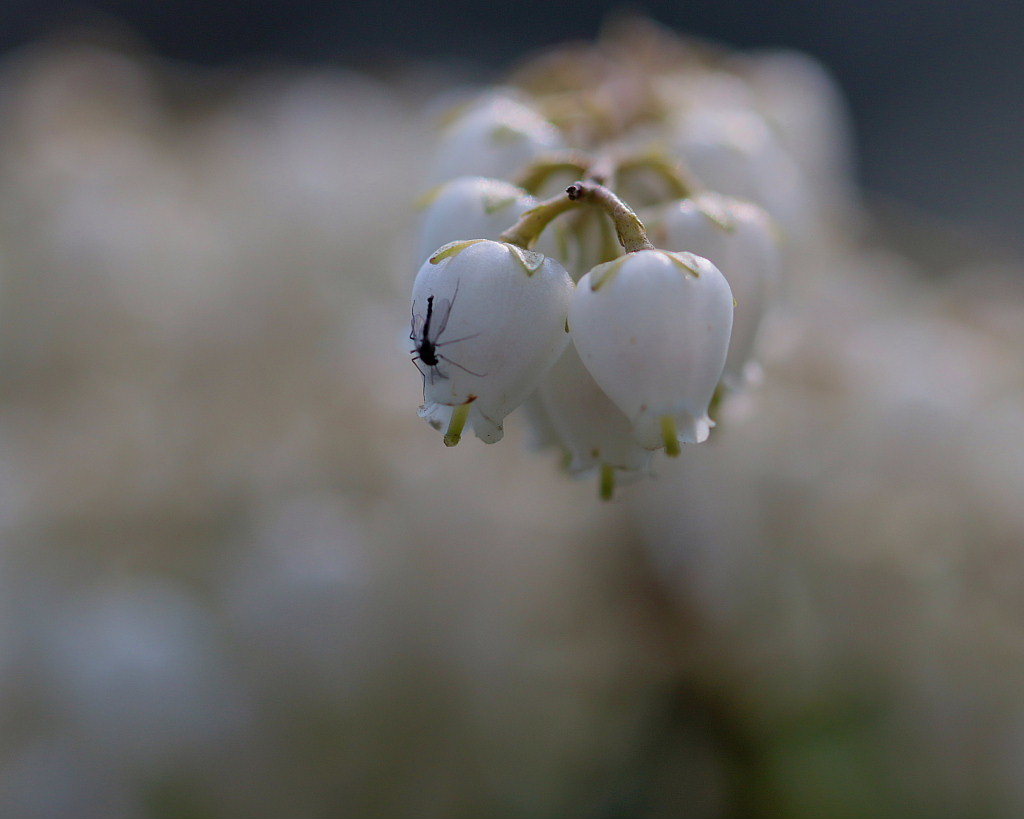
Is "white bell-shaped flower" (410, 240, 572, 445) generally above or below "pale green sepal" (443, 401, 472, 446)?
above

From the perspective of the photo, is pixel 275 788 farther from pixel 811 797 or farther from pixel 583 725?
pixel 811 797

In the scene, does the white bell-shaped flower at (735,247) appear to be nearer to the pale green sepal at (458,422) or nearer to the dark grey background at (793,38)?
the pale green sepal at (458,422)

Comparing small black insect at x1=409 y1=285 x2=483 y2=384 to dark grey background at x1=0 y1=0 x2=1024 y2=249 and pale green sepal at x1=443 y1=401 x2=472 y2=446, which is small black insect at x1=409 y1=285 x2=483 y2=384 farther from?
dark grey background at x1=0 y1=0 x2=1024 y2=249

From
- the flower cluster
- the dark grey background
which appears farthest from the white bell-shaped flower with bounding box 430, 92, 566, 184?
the dark grey background

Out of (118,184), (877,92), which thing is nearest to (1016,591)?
(118,184)

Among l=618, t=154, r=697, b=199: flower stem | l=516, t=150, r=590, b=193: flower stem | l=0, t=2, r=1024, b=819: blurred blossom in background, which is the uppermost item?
l=618, t=154, r=697, b=199: flower stem

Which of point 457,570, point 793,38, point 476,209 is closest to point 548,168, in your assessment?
point 476,209

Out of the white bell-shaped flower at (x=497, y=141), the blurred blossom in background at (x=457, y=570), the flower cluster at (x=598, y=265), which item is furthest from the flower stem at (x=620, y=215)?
the blurred blossom in background at (x=457, y=570)

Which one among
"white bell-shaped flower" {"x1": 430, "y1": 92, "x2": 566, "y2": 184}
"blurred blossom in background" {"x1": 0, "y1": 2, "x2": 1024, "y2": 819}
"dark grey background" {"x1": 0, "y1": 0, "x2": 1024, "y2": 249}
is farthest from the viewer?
"dark grey background" {"x1": 0, "y1": 0, "x2": 1024, "y2": 249}
